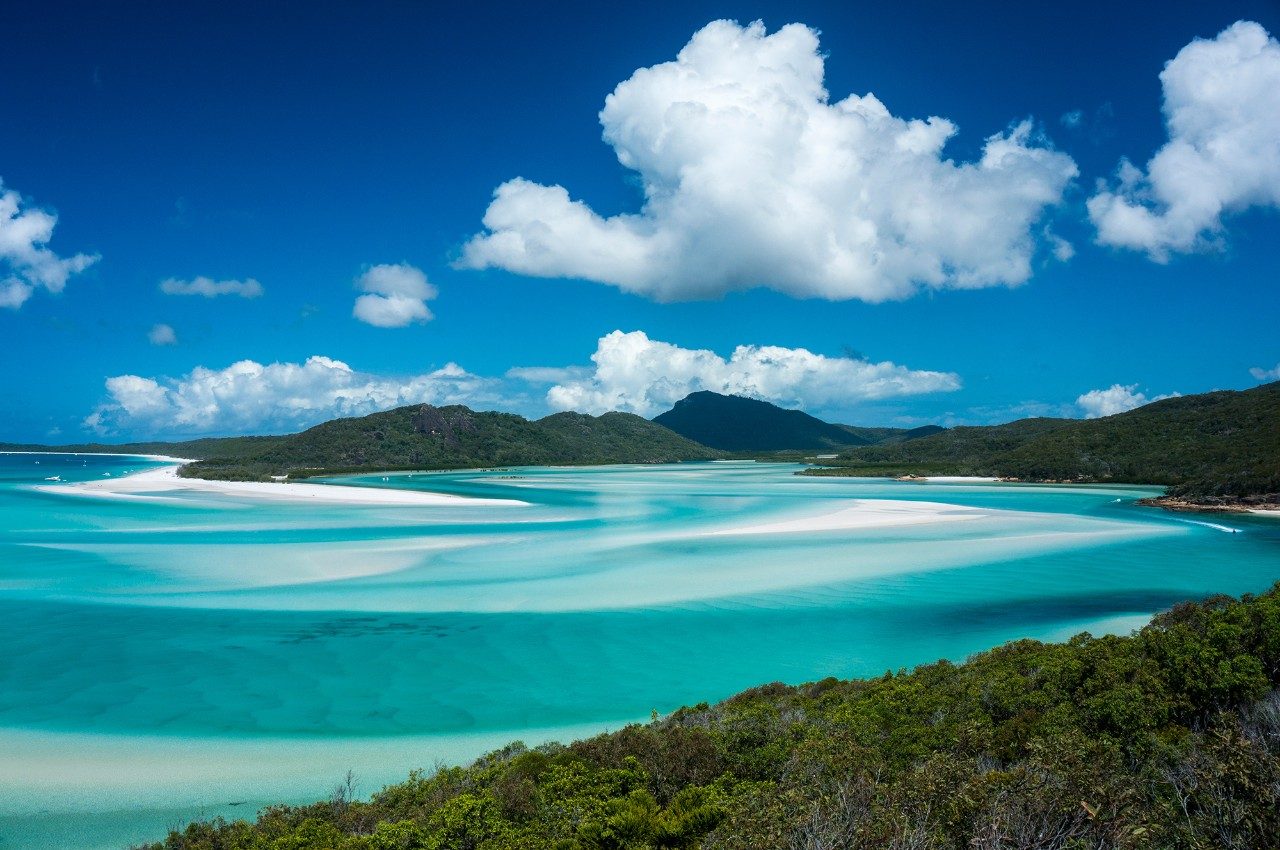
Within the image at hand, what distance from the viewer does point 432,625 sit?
19016mm

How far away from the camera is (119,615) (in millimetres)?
19969

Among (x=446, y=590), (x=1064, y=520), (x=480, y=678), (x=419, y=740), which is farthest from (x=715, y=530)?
(x=419, y=740)

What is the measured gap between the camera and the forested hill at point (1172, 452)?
53.3 m

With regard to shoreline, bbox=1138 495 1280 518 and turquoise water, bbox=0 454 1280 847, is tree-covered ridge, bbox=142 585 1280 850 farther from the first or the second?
shoreline, bbox=1138 495 1280 518

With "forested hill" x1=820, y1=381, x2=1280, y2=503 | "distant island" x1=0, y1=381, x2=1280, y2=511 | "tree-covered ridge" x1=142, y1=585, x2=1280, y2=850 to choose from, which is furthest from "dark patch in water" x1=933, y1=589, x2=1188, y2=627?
"forested hill" x1=820, y1=381, x2=1280, y2=503

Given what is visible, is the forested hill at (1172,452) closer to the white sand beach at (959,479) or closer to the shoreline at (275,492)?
the white sand beach at (959,479)

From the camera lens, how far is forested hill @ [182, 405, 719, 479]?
394 ft

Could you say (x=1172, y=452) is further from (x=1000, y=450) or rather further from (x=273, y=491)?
(x=273, y=491)

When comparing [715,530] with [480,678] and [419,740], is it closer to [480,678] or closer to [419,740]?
[480,678]

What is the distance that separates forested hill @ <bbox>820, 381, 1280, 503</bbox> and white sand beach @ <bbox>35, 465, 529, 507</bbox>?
5167 cm

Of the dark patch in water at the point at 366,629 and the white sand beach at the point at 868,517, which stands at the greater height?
the white sand beach at the point at 868,517

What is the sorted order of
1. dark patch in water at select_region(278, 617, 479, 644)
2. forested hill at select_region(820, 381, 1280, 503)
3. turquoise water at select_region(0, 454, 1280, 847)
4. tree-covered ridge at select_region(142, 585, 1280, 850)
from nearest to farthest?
tree-covered ridge at select_region(142, 585, 1280, 850) → turquoise water at select_region(0, 454, 1280, 847) → dark patch in water at select_region(278, 617, 479, 644) → forested hill at select_region(820, 381, 1280, 503)

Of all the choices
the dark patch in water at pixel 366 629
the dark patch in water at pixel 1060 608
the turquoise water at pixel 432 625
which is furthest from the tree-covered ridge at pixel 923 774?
the dark patch in water at pixel 1060 608

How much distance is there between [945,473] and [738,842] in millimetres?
99064
